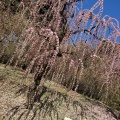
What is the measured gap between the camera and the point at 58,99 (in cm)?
610

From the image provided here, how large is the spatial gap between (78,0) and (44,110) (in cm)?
215

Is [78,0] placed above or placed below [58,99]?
above

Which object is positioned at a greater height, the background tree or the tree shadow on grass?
the background tree

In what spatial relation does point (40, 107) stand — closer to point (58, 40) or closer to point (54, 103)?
point (54, 103)

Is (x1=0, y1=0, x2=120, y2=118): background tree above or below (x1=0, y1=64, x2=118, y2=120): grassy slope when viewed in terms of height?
above

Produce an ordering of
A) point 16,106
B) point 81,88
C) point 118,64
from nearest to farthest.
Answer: point 16,106 → point 118,64 → point 81,88

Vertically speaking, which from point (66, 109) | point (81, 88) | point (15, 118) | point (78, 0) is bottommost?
point (15, 118)

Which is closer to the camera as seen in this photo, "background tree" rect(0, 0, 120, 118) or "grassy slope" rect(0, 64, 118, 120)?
"background tree" rect(0, 0, 120, 118)

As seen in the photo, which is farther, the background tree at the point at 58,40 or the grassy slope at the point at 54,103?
the grassy slope at the point at 54,103

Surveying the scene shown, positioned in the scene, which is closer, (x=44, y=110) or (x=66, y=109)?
(x=44, y=110)

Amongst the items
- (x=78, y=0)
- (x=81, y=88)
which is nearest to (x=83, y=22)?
(x=78, y=0)

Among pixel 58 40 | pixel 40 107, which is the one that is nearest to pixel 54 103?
pixel 40 107

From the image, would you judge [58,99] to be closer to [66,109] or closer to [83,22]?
[66,109]

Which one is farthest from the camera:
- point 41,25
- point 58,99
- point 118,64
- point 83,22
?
point 58,99
